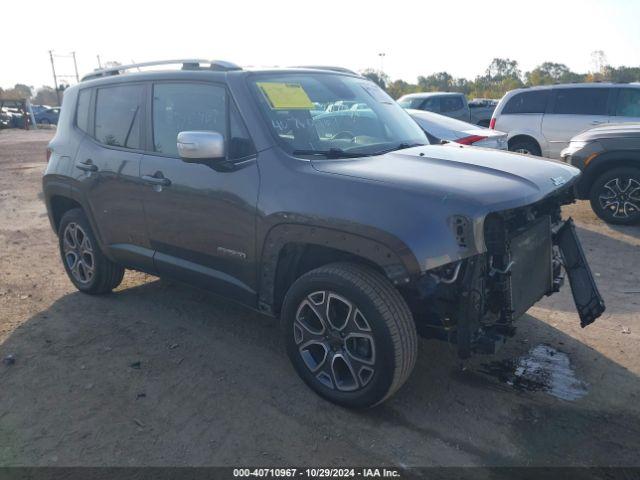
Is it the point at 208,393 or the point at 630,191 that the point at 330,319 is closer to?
the point at 208,393

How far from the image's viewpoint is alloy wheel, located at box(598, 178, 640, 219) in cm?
714

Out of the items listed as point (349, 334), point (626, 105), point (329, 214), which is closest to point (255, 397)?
point (349, 334)

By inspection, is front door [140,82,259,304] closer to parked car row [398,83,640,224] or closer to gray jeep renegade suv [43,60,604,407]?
gray jeep renegade suv [43,60,604,407]

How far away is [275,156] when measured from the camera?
11.1ft

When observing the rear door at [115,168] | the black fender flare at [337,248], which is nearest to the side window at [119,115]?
the rear door at [115,168]

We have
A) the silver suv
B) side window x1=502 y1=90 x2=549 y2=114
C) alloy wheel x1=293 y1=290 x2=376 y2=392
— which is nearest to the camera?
alloy wheel x1=293 y1=290 x2=376 y2=392

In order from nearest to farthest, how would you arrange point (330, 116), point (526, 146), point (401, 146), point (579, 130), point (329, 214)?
point (329, 214)
point (330, 116)
point (401, 146)
point (579, 130)
point (526, 146)

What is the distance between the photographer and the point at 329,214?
307 cm

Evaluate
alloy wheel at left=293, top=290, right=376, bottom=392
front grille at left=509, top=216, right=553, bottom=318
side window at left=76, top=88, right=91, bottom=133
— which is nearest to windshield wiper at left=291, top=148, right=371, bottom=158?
alloy wheel at left=293, top=290, right=376, bottom=392

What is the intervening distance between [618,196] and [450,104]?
950 cm

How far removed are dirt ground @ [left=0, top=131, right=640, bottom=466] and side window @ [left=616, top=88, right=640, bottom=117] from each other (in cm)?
625

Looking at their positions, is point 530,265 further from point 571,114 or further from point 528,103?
point 528,103

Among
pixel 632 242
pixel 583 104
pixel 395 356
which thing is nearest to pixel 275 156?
pixel 395 356

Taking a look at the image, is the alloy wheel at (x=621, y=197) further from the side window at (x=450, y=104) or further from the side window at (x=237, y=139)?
the side window at (x=450, y=104)
